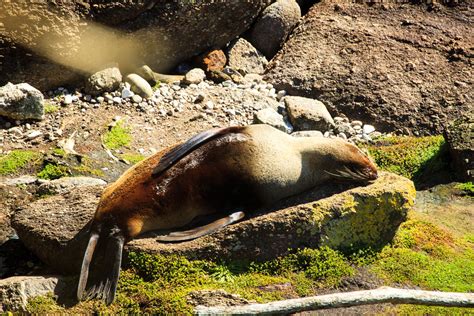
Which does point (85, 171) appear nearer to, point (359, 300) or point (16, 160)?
point (16, 160)

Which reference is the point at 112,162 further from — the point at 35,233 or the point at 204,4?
the point at 204,4

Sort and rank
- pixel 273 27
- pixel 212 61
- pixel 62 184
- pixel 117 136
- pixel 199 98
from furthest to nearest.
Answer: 1. pixel 273 27
2. pixel 212 61
3. pixel 199 98
4. pixel 117 136
5. pixel 62 184

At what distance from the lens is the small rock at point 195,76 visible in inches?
468

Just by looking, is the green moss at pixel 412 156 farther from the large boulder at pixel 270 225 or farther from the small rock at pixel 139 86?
the small rock at pixel 139 86

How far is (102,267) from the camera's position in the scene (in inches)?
259

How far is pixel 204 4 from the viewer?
12.0 meters

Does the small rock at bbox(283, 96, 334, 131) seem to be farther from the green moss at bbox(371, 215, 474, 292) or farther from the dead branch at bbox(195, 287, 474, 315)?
the dead branch at bbox(195, 287, 474, 315)

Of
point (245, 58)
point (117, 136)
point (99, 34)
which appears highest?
point (99, 34)

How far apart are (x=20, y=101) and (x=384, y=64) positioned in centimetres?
655

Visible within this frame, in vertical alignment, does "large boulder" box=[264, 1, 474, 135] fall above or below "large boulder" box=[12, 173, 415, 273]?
above

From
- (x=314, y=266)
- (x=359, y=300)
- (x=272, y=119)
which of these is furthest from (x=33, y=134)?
(x=359, y=300)

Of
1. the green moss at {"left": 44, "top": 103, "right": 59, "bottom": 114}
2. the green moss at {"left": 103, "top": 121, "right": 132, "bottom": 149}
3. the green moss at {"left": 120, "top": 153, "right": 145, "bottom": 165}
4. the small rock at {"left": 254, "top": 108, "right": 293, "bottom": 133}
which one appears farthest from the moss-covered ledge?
the green moss at {"left": 44, "top": 103, "right": 59, "bottom": 114}

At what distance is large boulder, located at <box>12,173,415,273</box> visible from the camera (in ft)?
21.8

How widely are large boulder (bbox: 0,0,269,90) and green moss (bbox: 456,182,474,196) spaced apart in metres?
5.52
